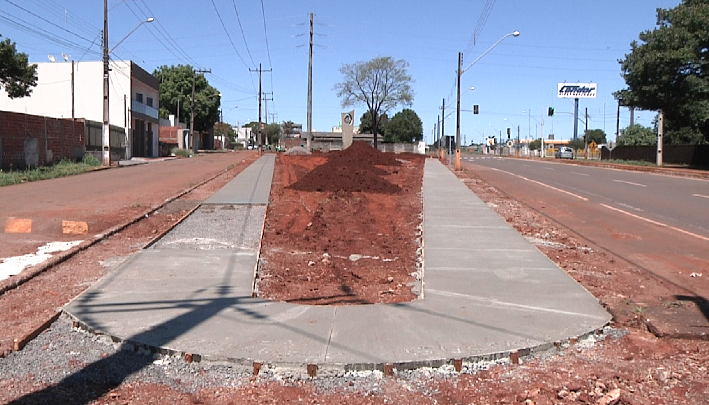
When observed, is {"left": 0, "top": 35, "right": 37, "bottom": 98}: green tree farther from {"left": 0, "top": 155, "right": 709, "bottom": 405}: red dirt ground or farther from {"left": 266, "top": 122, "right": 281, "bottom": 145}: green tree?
{"left": 266, "top": 122, "right": 281, "bottom": 145}: green tree

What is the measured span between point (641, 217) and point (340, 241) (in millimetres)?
7968

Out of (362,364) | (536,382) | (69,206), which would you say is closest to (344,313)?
(362,364)

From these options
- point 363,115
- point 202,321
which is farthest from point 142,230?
point 363,115

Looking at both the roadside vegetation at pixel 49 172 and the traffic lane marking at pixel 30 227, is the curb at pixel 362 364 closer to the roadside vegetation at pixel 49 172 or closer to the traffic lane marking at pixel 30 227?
the traffic lane marking at pixel 30 227

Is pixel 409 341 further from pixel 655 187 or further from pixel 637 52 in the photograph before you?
pixel 637 52

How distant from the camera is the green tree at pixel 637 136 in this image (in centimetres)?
7000

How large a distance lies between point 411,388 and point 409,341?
83cm

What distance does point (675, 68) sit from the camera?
37812 millimetres

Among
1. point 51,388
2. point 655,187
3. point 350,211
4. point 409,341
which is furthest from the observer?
point 655,187

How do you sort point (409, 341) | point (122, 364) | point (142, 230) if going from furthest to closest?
1. point (142, 230)
2. point (409, 341)
3. point (122, 364)

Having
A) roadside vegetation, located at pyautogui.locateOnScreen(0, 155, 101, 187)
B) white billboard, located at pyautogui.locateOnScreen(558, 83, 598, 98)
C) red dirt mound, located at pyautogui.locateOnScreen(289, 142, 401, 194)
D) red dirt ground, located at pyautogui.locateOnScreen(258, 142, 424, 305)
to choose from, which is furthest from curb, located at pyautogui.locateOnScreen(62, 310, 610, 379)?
white billboard, located at pyautogui.locateOnScreen(558, 83, 598, 98)

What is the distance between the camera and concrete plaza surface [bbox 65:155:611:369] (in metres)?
5.41

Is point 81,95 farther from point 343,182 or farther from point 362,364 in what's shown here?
point 362,364

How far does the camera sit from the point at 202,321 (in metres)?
6.25
